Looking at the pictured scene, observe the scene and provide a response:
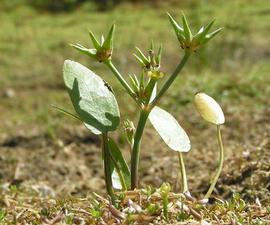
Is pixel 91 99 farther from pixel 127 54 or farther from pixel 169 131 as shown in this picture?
pixel 127 54

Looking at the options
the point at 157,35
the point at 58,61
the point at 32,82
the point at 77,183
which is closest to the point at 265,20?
the point at 157,35

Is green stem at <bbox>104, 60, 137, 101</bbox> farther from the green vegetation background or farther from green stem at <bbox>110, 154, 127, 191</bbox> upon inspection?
the green vegetation background

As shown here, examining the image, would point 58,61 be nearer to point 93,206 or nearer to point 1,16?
point 1,16

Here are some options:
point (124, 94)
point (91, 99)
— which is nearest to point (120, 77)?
point (91, 99)

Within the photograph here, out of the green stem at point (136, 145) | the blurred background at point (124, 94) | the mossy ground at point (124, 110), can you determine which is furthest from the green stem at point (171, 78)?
the blurred background at point (124, 94)

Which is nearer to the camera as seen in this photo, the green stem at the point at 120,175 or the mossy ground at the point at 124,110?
the green stem at the point at 120,175

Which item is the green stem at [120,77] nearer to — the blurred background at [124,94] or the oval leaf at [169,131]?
the oval leaf at [169,131]

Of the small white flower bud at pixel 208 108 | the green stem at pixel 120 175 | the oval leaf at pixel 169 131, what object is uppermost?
the small white flower bud at pixel 208 108
